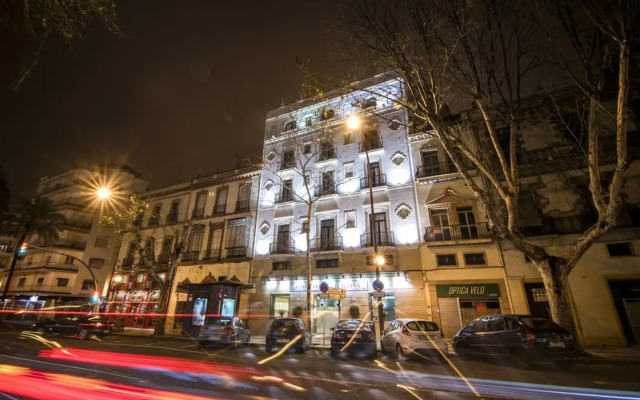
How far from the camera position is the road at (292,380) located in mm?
5266

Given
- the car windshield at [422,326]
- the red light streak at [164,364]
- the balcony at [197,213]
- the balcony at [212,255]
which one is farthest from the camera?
the balcony at [197,213]

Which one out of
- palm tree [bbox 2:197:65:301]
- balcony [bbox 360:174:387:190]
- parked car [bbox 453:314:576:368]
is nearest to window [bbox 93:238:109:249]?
palm tree [bbox 2:197:65:301]

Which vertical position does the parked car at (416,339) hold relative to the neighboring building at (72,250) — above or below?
below

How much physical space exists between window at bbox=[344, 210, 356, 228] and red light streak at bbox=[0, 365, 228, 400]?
16.3m

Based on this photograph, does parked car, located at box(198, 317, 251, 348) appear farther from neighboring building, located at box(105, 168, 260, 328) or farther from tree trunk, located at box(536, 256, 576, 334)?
tree trunk, located at box(536, 256, 576, 334)

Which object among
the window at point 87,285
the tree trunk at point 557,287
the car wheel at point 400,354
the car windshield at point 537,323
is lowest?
the car wheel at point 400,354

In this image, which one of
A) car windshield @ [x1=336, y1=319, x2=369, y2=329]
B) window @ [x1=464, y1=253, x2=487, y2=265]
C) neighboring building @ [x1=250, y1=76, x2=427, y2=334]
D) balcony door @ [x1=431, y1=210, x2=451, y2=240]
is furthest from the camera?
neighboring building @ [x1=250, y1=76, x2=427, y2=334]

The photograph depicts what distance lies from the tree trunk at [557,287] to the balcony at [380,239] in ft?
29.0

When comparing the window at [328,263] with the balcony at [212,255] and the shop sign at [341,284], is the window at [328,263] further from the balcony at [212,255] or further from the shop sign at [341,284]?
the balcony at [212,255]

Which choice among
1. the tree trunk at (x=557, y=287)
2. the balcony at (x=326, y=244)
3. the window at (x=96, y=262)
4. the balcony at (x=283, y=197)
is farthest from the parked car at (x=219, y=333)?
the window at (x=96, y=262)

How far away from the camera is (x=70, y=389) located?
5.01m

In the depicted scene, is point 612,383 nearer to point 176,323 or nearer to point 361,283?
point 361,283

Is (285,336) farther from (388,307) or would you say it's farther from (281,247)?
(281,247)

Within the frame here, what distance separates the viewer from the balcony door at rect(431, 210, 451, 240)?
1767cm
